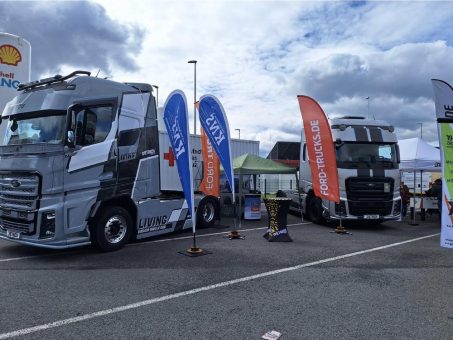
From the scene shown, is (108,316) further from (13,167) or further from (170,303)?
(13,167)

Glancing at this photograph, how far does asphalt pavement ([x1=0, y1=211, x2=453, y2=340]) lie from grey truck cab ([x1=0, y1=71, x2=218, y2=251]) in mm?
583

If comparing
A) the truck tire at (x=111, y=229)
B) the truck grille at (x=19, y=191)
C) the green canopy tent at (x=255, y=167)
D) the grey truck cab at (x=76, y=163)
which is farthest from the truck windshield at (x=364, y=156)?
the truck grille at (x=19, y=191)

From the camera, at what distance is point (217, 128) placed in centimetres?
917

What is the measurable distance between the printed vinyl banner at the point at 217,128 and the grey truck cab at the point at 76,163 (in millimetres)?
1408

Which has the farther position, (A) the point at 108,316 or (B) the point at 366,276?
(B) the point at 366,276

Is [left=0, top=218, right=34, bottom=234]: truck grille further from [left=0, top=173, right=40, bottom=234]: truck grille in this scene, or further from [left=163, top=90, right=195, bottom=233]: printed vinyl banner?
[left=163, top=90, right=195, bottom=233]: printed vinyl banner

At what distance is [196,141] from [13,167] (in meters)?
7.58

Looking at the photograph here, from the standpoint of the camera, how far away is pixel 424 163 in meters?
13.2

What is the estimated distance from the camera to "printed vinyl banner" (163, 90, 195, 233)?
7.38m

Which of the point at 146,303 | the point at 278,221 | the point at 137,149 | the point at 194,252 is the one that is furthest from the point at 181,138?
the point at 146,303

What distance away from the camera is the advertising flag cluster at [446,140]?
5547mm

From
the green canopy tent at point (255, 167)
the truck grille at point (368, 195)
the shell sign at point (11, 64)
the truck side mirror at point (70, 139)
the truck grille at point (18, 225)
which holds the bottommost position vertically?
the truck grille at point (18, 225)

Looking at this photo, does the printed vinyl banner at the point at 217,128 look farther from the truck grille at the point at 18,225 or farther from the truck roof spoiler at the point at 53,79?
the truck grille at the point at 18,225

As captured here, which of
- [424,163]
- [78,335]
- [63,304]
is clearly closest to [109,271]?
[63,304]
